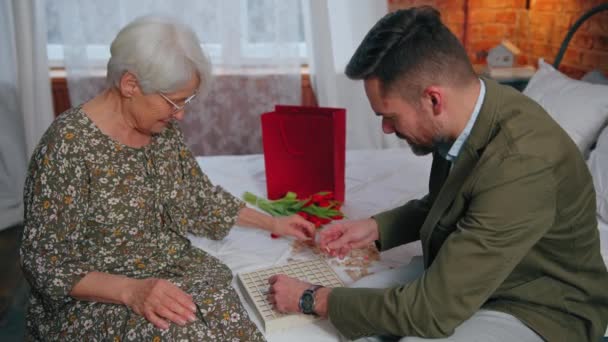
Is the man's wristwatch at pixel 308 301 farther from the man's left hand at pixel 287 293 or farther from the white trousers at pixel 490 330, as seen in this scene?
the white trousers at pixel 490 330

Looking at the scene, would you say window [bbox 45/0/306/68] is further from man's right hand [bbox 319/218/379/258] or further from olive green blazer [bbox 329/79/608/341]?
olive green blazer [bbox 329/79/608/341]

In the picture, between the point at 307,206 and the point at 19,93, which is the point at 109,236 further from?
the point at 19,93

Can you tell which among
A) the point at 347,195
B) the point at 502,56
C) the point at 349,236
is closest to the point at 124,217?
the point at 349,236

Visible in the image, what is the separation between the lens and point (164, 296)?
4.26 feet

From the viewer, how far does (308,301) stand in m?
1.35

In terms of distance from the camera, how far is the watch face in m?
1.35

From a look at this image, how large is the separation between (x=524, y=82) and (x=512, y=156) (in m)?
2.22

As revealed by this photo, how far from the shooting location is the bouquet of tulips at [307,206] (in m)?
2.08

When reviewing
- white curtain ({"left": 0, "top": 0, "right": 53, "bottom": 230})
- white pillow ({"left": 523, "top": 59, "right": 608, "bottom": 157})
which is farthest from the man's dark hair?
white curtain ({"left": 0, "top": 0, "right": 53, "bottom": 230})

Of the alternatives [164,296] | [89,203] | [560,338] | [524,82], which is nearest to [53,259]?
[89,203]

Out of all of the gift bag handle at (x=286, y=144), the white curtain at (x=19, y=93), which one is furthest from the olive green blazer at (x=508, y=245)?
the white curtain at (x=19, y=93)

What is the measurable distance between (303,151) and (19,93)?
1781mm

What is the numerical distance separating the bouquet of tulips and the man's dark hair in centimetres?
92


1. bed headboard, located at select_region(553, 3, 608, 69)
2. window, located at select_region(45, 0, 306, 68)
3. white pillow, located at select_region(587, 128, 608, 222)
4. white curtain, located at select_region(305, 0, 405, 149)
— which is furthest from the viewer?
white curtain, located at select_region(305, 0, 405, 149)
